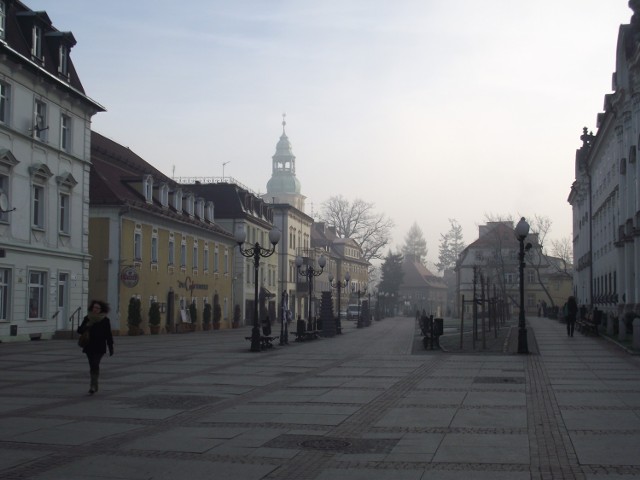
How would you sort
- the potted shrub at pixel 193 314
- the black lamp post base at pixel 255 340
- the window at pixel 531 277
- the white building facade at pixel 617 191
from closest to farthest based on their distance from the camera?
the black lamp post base at pixel 255 340 < the white building facade at pixel 617 191 < the potted shrub at pixel 193 314 < the window at pixel 531 277

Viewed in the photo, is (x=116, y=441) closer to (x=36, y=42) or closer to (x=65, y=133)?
(x=36, y=42)

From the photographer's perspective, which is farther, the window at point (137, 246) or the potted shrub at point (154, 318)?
the potted shrub at point (154, 318)

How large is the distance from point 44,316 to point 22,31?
468 inches

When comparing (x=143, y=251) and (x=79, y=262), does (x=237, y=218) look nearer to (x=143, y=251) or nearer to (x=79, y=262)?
(x=143, y=251)

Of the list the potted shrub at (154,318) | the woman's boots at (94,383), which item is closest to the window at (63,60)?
the potted shrub at (154,318)

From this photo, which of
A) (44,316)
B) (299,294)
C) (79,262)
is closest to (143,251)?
(79,262)

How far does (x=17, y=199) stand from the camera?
1227 inches

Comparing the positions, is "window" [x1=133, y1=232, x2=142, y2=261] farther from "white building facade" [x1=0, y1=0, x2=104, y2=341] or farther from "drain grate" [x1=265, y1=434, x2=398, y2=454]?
"drain grate" [x1=265, y1=434, x2=398, y2=454]

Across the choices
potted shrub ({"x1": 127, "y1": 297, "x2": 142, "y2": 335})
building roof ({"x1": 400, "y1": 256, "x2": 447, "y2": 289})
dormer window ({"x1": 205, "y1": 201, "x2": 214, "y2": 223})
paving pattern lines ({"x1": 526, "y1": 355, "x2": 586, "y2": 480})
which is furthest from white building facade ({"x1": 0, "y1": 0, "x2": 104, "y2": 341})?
building roof ({"x1": 400, "y1": 256, "x2": 447, "y2": 289})

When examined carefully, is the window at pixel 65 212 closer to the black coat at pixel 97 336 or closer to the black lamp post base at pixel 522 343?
the black lamp post base at pixel 522 343

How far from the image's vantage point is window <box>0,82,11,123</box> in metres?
30.0

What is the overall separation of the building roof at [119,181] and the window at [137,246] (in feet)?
4.76

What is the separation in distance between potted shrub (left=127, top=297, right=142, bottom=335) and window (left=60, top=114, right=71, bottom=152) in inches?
360

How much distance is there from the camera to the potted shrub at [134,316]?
40.5 m
